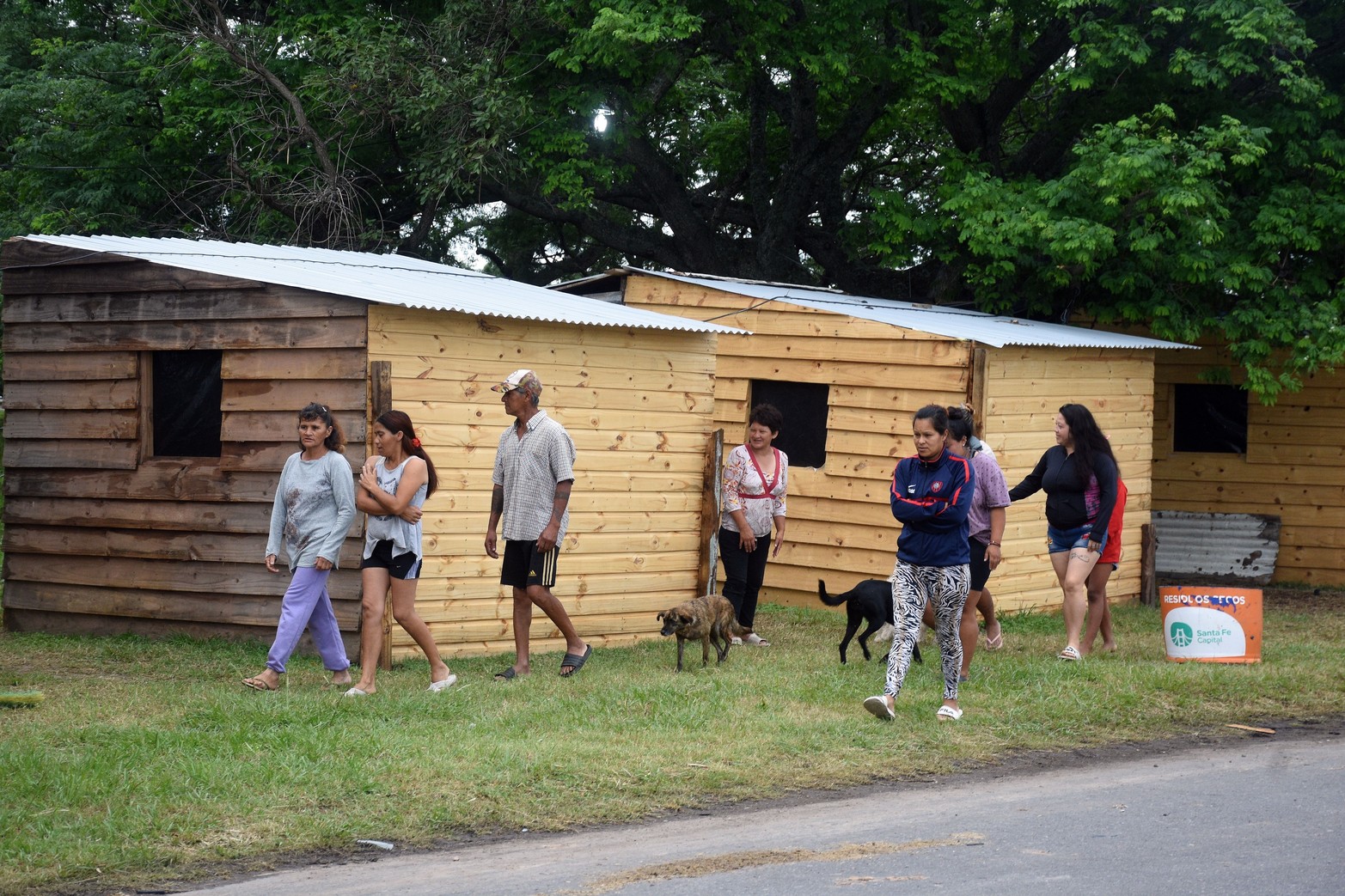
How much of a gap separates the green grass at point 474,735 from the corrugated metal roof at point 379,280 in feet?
8.07

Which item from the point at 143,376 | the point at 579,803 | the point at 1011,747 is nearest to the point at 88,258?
the point at 143,376

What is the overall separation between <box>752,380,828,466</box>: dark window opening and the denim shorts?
3710 mm

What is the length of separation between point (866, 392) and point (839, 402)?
0.31 meters

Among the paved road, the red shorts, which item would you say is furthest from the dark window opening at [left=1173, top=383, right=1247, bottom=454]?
the paved road

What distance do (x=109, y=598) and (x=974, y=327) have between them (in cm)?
789

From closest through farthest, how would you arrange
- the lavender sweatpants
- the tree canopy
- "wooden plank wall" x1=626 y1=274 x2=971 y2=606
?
the lavender sweatpants
"wooden plank wall" x1=626 y1=274 x2=971 y2=606
the tree canopy

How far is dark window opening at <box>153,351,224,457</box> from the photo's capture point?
10555 mm

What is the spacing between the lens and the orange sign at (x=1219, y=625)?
9984mm

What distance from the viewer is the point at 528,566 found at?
9.02 metres

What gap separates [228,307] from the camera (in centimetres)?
1021

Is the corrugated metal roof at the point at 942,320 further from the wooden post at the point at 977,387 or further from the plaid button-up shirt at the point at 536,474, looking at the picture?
the plaid button-up shirt at the point at 536,474

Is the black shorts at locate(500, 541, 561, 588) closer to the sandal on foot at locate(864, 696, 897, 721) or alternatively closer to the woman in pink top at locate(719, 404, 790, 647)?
the woman in pink top at locate(719, 404, 790, 647)

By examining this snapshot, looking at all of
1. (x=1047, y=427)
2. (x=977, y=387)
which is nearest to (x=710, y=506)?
(x=977, y=387)

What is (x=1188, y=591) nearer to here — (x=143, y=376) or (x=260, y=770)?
(x=260, y=770)
